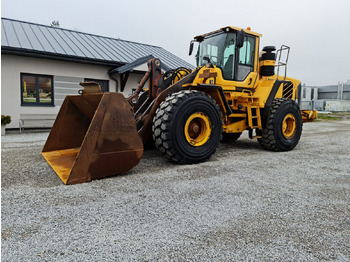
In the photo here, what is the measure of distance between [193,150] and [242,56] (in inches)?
103

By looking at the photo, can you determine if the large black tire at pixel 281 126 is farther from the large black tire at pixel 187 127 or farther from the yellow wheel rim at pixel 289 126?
the large black tire at pixel 187 127

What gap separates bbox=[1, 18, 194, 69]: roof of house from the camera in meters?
10.2

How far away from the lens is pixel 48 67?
10.7 metres

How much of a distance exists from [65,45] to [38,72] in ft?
6.64

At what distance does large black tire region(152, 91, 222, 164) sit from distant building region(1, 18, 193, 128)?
5228mm

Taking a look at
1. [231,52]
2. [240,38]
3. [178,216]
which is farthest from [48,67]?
[178,216]

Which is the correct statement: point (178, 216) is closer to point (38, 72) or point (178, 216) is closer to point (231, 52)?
point (231, 52)

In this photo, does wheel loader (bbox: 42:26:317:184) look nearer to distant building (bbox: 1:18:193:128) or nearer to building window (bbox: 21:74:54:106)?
distant building (bbox: 1:18:193:128)

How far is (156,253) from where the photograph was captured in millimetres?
1872

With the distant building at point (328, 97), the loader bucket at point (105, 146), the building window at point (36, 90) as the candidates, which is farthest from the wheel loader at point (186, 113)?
the distant building at point (328, 97)

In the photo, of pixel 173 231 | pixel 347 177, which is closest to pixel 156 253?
pixel 173 231

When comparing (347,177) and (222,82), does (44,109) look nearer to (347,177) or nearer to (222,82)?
(222,82)

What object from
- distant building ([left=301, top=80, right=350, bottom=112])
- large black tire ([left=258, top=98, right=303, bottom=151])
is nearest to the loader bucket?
large black tire ([left=258, top=98, right=303, bottom=151])

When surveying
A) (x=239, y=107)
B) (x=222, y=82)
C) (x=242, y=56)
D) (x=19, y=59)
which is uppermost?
(x=19, y=59)
